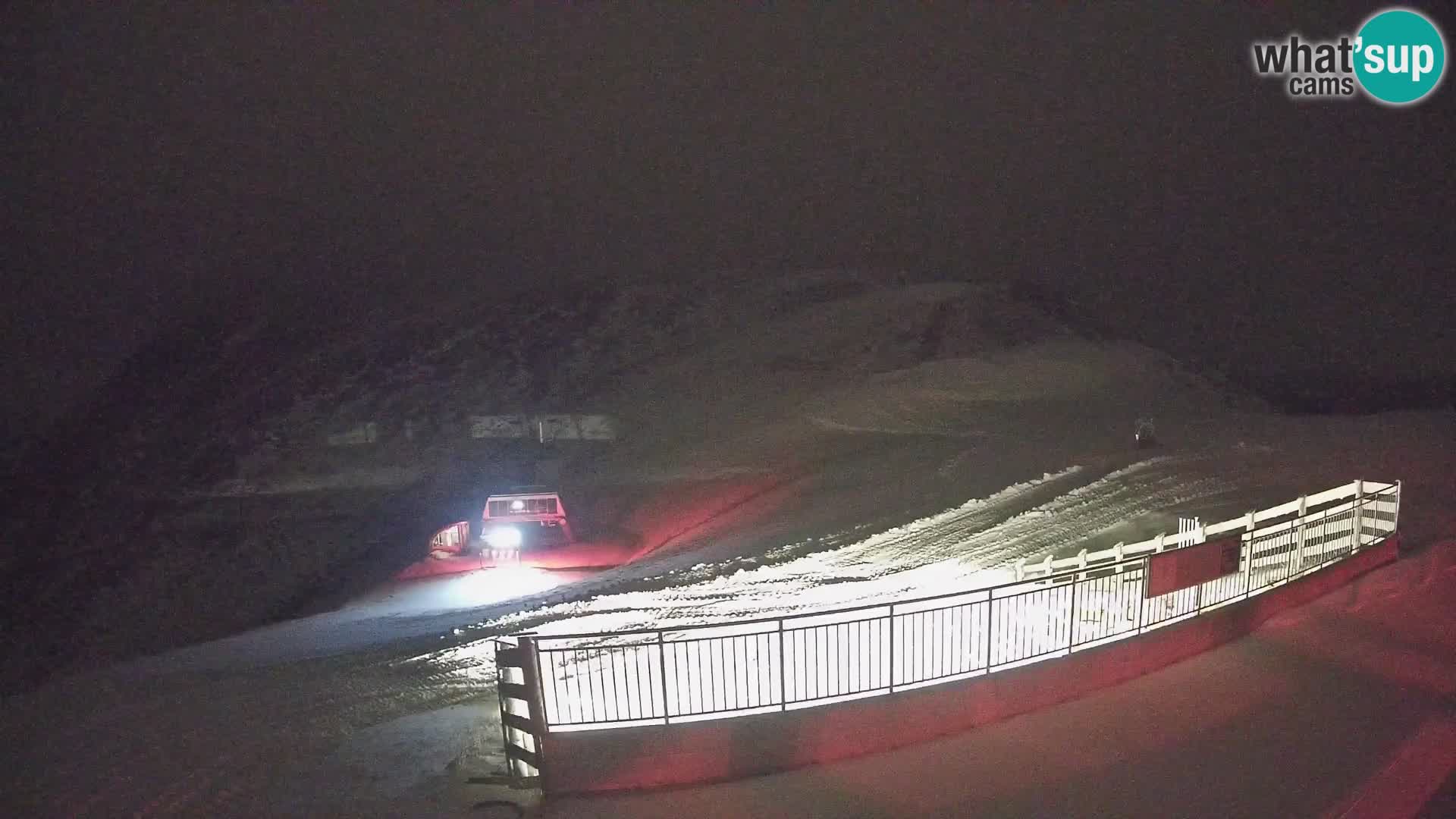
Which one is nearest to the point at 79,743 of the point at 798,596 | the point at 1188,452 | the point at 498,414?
the point at 798,596

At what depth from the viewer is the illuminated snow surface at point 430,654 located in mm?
6656

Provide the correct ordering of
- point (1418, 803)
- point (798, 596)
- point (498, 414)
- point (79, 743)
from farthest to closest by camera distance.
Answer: point (498, 414)
point (798, 596)
point (79, 743)
point (1418, 803)

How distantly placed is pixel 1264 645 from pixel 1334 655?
586 millimetres

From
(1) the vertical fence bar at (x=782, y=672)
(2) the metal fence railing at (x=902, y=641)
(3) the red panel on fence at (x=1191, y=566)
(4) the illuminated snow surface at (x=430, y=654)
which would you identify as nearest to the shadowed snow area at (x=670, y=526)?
(4) the illuminated snow surface at (x=430, y=654)

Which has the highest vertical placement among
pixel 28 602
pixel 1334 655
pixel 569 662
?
pixel 569 662

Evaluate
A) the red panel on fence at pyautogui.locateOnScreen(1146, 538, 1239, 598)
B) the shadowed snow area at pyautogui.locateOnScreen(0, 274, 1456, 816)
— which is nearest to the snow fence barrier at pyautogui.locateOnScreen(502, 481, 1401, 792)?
the red panel on fence at pyautogui.locateOnScreen(1146, 538, 1239, 598)

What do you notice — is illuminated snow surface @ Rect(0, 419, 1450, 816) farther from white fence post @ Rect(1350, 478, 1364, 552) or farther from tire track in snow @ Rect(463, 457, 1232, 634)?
white fence post @ Rect(1350, 478, 1364, 552)

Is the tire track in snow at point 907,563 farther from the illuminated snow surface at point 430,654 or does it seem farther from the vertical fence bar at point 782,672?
the vertical fence bar at point 782,672

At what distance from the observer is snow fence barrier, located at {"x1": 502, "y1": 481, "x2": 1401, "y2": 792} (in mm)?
6141

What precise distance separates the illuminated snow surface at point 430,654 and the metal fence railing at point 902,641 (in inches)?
45.5

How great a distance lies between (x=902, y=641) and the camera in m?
7.10

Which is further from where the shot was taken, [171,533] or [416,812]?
[171,533]

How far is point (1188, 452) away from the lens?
709 inches

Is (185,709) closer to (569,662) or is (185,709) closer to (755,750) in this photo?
(569,662)
